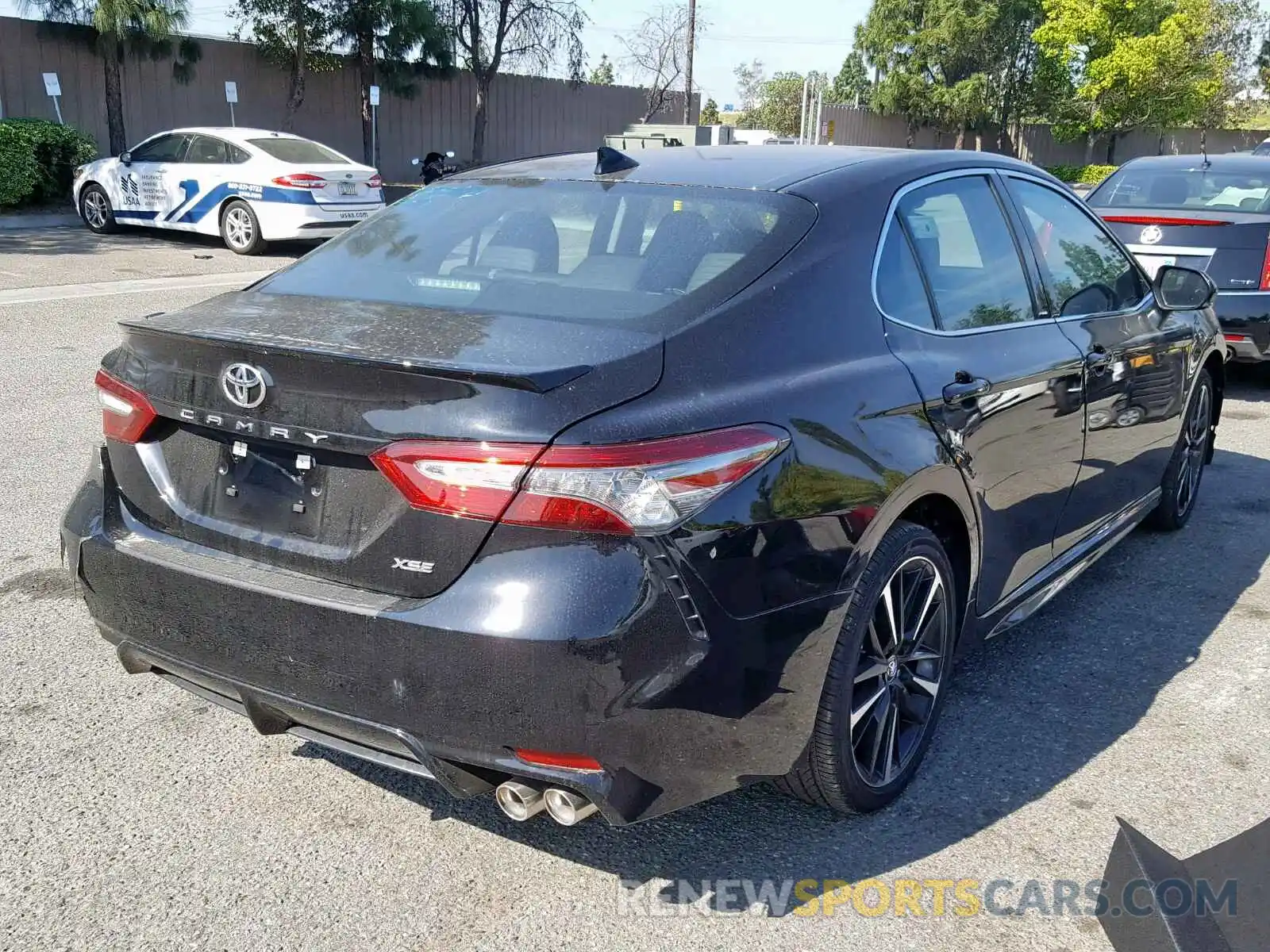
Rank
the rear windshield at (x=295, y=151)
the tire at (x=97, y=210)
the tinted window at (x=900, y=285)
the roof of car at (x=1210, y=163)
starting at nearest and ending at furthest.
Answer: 1. the tinted window at (x=900, y=285)
2. the roof of car at (x=1210, y=163)
3. the rear windshield at (x=295, y=151)
4. the tire at (x=97, y=210)

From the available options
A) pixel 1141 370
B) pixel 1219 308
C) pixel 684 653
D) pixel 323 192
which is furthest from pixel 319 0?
pixel 684 653

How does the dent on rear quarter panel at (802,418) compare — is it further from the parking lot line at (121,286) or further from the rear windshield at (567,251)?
the parking lot line at (121,286)

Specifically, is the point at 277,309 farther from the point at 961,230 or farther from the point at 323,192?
the point at 323,192

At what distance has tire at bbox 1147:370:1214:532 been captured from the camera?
5141 millimetres

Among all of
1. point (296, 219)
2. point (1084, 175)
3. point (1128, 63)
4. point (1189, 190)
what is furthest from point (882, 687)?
point (1128, 63)

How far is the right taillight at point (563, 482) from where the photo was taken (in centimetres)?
224

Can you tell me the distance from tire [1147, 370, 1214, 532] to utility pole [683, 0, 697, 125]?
32.8 metres

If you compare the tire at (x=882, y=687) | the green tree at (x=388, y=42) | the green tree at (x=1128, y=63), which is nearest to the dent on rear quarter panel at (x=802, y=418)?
the tire at (x=882, y=687)

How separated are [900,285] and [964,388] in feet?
1.05

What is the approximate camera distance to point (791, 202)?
9.98 feet

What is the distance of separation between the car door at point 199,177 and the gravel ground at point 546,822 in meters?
11.6

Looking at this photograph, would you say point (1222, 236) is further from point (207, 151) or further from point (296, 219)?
point (207, 151)

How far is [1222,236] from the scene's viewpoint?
26.0ft

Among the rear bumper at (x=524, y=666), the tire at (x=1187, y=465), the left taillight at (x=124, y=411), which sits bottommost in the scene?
the tire at (x=1187, y=465)
